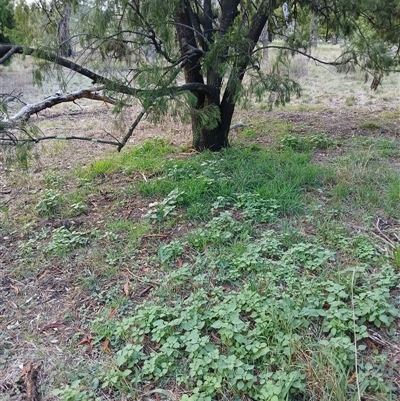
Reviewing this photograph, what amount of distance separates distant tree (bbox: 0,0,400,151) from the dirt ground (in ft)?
1.55

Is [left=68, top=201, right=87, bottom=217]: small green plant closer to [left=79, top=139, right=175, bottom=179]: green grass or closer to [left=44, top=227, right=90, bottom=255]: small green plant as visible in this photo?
[left=44, top=227, right=90, bottom=255]: small green plant

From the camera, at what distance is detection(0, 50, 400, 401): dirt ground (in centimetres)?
201

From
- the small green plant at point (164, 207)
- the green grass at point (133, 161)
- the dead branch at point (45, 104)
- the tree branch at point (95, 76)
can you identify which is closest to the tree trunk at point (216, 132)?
the green grass at point (133, 161)

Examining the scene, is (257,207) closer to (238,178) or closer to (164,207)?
(238,178)

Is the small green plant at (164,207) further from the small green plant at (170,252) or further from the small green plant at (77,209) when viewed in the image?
the small green plant at (77,209)

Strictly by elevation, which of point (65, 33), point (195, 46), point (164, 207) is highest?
point (65, 33)

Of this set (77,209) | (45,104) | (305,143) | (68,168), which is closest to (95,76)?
(45,104)

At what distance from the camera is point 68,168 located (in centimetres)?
454

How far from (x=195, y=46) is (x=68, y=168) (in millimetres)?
1969

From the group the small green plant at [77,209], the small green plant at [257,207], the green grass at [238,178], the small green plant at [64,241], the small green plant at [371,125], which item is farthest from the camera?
the small green plant at [371,125]

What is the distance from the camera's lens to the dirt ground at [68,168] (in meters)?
2.01

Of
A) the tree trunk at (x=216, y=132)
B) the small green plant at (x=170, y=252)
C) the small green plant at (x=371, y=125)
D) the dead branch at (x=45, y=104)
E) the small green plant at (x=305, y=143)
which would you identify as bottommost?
the small green plant at (x=170, y=252)

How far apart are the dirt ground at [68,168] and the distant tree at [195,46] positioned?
473mm

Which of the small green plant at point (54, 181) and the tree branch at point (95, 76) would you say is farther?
the small green plant at point (54, 181)
